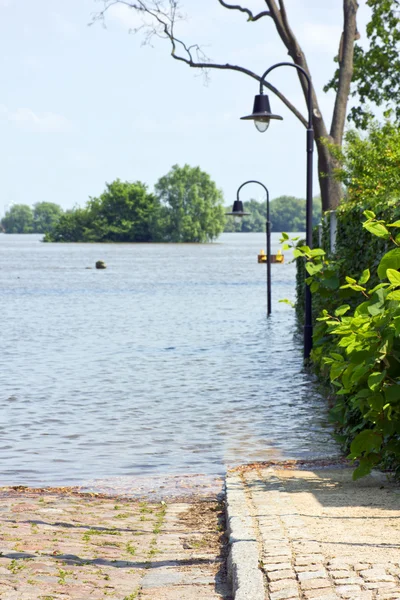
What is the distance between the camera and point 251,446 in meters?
9.97

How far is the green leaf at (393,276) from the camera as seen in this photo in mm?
6180

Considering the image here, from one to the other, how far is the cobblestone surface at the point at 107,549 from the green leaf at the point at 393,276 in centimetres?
198

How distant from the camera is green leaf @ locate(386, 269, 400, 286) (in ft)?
20.3

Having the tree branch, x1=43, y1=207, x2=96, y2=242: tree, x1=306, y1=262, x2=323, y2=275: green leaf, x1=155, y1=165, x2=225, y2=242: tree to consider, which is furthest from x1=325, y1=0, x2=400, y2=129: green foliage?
x1=43, y1=207, x2=96, y2=242: tree

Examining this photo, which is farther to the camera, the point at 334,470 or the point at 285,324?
the point at 285,324

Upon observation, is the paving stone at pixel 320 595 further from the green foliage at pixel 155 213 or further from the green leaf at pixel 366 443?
the green foliage at pixel 155 213

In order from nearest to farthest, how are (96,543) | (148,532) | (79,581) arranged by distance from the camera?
1. (79,581)
2. (96,543)
3. (148,532)

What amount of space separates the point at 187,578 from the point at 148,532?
1235 mm

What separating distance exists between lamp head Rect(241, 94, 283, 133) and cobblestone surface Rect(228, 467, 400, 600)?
8109 millimetres

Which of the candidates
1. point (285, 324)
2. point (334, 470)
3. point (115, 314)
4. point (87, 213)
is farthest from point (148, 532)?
point (87, 213)

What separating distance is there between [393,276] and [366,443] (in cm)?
132

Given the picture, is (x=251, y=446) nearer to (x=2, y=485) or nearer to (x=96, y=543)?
(x=2, y=485)

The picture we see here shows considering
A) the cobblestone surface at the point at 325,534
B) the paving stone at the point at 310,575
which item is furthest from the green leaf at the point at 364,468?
the paving stone at the point at 310,575

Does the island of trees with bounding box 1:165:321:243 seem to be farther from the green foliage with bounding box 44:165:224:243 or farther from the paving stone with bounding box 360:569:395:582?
the paving stone with bounding box 360:569:395:582
